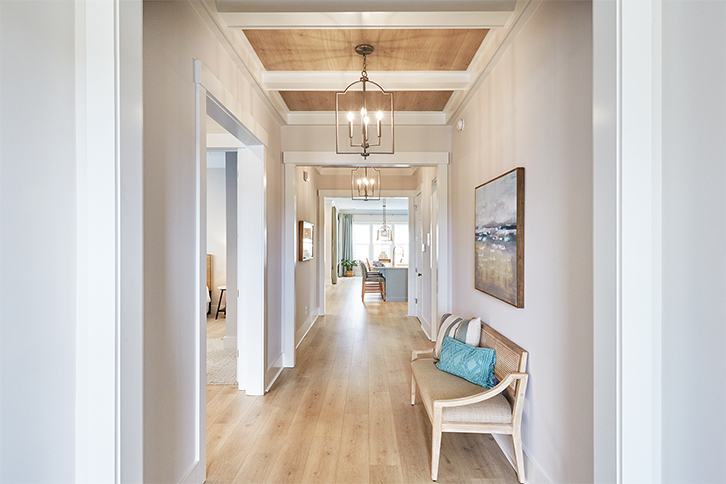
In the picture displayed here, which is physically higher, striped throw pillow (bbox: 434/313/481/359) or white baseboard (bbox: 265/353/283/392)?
striped throw pillow (bbox: 434/313/481/359)

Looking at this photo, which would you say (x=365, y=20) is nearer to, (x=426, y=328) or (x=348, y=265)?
(x=426, y=328)

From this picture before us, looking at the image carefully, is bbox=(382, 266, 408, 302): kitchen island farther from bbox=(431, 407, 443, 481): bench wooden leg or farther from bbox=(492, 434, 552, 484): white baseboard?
bbox=(431, 407, 443, 481): bench wooden leg

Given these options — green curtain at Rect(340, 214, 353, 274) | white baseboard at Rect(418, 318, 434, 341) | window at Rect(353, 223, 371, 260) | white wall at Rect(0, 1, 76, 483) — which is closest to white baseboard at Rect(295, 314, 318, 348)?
white baseboard at Rect(418, 318, 434, 341)

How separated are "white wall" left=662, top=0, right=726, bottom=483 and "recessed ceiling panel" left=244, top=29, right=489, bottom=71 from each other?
182cm

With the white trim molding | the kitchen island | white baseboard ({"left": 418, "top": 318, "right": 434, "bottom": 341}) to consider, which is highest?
the white trim molding

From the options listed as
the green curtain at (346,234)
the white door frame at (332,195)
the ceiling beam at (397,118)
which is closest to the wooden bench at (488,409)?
the ceiling beam at (397,118)

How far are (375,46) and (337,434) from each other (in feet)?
9.04

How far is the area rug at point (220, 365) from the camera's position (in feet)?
12.1

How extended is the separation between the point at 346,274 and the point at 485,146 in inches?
463

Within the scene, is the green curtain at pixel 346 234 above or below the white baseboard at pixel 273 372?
above

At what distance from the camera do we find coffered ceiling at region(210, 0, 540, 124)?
206 cm

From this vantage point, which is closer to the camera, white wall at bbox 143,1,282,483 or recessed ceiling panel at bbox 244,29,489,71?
white wall at bbox 143,1,282,483

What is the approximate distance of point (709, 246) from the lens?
875mm

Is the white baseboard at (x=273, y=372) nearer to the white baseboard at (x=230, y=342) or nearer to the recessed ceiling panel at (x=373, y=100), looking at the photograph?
the white baseboard at (x=230, y=342)
